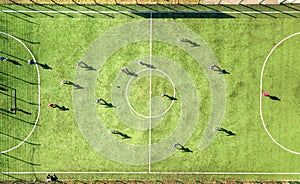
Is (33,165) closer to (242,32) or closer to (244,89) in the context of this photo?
(244,89)

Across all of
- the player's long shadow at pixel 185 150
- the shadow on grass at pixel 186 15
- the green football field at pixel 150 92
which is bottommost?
the player's long shadow at pixel 185 150

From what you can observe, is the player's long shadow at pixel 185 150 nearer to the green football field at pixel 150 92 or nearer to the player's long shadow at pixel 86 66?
the green football field at pixel 150 92

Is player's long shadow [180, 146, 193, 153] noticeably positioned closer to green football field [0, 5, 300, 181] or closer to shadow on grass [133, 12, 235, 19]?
green football field [0, 5, 300, 181]

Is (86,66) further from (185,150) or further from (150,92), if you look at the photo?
(185,150)

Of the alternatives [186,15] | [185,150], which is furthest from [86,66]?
[185,150]

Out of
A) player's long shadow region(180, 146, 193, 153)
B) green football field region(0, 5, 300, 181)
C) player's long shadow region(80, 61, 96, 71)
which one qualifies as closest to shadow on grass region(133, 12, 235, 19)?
green football field region(0, 5, 300, 181)

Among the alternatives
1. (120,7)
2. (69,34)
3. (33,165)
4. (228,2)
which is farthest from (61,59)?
(228,2)

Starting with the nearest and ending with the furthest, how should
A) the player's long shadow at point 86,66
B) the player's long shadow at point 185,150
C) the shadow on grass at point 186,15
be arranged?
the shadow on grass at point 186,15 < the player's long shadow at point 86,66 < the player's long shadow at point 185,150

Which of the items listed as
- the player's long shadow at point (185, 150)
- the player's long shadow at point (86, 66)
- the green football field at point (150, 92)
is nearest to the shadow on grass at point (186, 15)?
the green football field at point (150, 92)

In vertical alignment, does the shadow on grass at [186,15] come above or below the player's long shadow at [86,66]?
above
